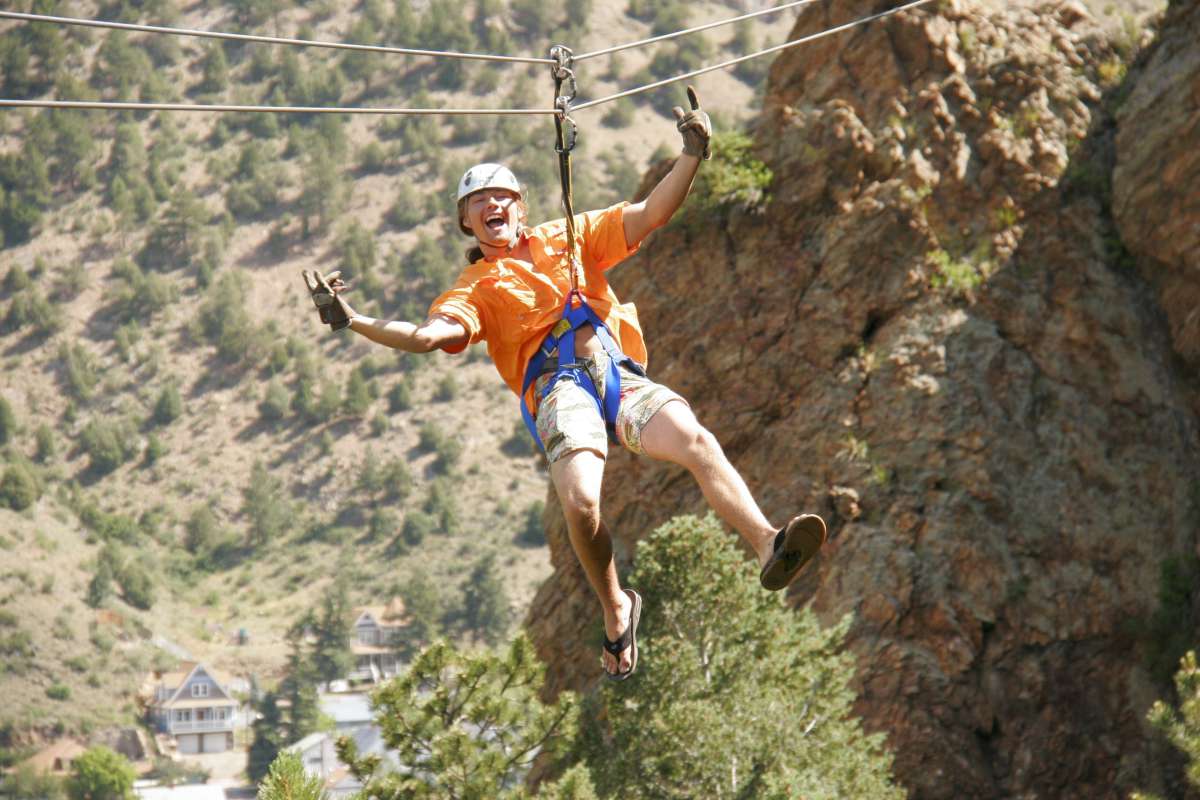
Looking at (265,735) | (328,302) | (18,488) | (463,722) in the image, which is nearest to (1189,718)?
(463,722)

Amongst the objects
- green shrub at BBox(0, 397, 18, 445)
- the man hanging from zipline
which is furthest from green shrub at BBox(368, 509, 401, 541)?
the man hanging from zipline

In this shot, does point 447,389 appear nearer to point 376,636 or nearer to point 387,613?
point 387,613

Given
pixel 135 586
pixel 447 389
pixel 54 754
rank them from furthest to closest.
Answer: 1. pixel 447 389
2. pixel 135 586
3. pixel 54 754

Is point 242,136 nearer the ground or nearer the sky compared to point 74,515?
nearer the sky

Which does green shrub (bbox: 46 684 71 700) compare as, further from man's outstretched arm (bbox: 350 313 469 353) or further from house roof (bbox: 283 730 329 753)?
man's outstretched arm (bbox: 350 313 469 353)

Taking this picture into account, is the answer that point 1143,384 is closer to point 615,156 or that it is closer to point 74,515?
point 74,515

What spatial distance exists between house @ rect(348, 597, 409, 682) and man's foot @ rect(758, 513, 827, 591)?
75.0m

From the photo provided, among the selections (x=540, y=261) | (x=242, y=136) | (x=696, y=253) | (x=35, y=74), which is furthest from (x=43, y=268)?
(x=540, y=261)

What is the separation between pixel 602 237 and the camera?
719 centimetres

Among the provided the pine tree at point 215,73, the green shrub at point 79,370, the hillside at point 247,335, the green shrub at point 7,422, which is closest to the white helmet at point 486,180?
the hillside at point 247,335

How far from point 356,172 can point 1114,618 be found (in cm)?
10290

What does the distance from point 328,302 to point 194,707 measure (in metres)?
73.8

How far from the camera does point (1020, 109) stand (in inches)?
737

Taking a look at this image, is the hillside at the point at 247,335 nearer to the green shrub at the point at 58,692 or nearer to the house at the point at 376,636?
the green shrub at the point at 58,692
